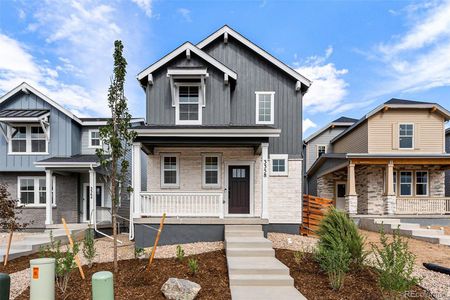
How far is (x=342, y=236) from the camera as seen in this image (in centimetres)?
679

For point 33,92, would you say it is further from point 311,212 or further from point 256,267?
point 311,212

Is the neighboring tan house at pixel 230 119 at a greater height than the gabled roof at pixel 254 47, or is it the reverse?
the gabled roof at pixel 254 47

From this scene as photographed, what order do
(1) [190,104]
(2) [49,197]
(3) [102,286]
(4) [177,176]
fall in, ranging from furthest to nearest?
(2) [49,197] < (1) [190,104] < (4) [177,176] < (3) [102,286]

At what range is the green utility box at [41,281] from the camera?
4.62 meters

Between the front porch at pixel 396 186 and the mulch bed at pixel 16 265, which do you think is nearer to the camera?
the mulch bed at pixel 16 265

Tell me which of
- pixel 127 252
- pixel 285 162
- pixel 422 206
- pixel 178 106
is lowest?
pixel 127 252

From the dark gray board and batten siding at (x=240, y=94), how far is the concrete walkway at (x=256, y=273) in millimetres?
5014

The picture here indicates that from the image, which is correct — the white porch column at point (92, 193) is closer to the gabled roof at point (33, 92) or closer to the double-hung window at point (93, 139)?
the double-hung window at point (93, 139)

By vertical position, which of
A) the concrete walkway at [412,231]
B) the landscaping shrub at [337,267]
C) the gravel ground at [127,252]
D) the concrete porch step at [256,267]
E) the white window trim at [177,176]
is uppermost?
the white window trim at [177,176]

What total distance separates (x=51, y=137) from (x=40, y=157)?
1125mm

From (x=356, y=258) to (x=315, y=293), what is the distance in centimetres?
197

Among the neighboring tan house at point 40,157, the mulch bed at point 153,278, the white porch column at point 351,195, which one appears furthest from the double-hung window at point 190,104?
the white porch column at point 351,195

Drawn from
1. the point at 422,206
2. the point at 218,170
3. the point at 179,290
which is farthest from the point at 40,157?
the point at 422,206

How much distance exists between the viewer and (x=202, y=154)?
1110cm
